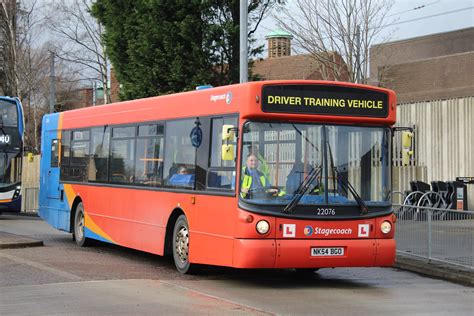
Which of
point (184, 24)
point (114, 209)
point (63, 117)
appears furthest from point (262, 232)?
point (184, 24)

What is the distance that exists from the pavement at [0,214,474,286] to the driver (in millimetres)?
Result: 4023

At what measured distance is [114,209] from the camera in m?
14.5

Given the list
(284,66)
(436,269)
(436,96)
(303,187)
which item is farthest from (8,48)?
(303,187)

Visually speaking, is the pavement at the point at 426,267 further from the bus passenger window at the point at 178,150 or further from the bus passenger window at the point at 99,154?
the bus passenger window at the point at 178,150

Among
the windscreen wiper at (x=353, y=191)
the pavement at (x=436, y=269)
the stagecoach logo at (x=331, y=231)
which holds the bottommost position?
the pavement at (x=436, y=269)

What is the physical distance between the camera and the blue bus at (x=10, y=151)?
25.7 meters

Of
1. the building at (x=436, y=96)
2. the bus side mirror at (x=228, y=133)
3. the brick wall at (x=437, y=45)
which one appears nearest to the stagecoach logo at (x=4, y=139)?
the building at (x=436, y=96)

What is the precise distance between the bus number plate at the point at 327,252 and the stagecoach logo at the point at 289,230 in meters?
0.38

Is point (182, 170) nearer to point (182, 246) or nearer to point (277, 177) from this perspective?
point (182, 246)

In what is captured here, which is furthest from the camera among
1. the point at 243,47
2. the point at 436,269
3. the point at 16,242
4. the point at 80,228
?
the point at 243,47

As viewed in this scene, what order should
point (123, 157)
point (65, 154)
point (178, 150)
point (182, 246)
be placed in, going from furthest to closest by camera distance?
point (65, 154) → point (123, 157) → point (178, 150) → point (182, 246)

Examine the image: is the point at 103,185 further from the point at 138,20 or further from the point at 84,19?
the point at 84,19

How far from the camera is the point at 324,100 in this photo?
1084cm

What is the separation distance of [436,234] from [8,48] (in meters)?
36.1
